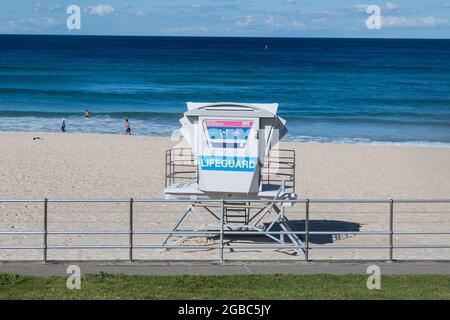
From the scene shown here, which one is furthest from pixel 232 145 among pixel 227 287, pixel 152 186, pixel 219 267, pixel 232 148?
pixel 152 186

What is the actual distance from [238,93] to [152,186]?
49947mm

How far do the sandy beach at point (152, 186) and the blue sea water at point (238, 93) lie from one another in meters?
10.2

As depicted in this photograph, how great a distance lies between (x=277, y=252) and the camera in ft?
50.0

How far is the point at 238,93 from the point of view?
7375 cm

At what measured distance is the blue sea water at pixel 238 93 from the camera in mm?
49250

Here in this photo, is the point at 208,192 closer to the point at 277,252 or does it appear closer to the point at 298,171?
the point at 277,252

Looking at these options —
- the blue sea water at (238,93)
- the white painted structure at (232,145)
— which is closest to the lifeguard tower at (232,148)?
the white painted structure at (232,145)

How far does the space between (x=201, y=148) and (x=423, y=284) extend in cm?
518

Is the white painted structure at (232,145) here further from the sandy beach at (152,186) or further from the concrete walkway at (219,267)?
the concrete walkway at (219,267)

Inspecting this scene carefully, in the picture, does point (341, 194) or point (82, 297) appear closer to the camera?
point (82, 297)

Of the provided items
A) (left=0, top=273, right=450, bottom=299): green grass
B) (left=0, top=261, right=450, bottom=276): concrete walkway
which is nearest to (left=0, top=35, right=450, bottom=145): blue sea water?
(left=0, top=261, right=450, bottom=276): concrete walkway

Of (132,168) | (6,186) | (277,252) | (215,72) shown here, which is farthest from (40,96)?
(277,252)

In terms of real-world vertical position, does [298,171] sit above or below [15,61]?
below

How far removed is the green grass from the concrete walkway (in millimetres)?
623
